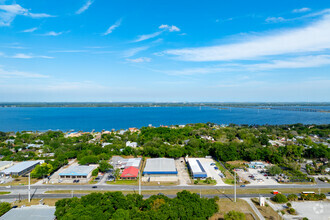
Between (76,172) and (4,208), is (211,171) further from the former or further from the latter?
(4,208)

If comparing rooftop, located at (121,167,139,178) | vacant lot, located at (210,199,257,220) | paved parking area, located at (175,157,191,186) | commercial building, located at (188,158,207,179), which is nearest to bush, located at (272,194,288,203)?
vacant lot, located at (210,199,257,220)

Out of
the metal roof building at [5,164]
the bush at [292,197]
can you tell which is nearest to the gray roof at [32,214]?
the metal roof building at [5,164]

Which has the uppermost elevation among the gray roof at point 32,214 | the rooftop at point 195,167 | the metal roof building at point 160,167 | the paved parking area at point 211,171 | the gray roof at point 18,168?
the gray roof at point 32,214

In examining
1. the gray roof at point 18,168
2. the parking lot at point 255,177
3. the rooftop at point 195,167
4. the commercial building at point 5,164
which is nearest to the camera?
the parking lot at point 255,177

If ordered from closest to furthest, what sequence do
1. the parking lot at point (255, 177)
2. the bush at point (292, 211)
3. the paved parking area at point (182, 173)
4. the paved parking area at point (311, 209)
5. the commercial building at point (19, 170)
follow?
the paved parking area at point (311, 209) → the bush at point (292, 211) → the parking lot at point (255, 177) → the paved parking area at point (182, 173) → the commercial building at point (19, 170)

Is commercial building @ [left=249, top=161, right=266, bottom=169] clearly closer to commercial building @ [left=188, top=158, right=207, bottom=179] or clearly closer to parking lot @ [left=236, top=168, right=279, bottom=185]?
parking lot @ [left=236, top=168, right=279, bottom=185]

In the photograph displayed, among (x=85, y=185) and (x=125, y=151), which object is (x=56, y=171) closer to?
(x=85, y=185)

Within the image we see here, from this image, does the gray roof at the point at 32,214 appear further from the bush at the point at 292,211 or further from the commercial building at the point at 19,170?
the bush at the point at 292,211
